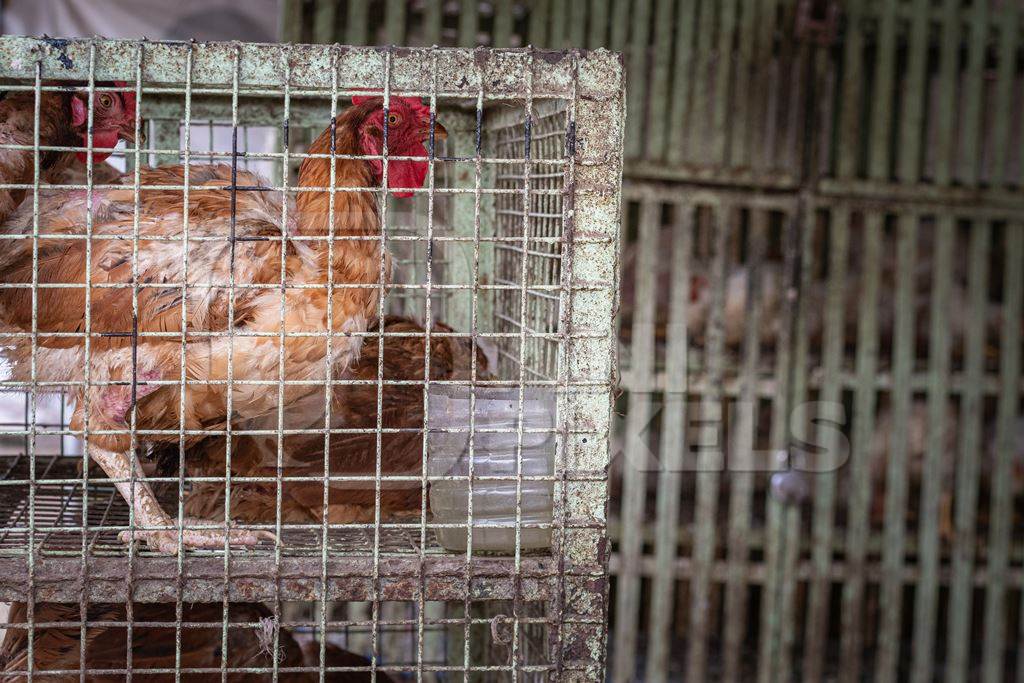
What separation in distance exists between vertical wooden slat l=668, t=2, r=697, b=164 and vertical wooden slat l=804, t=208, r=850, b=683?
2.13 feet

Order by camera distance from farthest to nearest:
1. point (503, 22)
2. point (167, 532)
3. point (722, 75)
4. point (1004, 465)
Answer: point (1004, 465) < point (722, 75) < point (503, 22) < point (167, 532)

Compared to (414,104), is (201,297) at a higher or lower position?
lower

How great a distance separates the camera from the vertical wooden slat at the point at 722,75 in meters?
3.88

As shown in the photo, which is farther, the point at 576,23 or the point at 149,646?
the point at 576,23

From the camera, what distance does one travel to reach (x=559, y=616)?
5.54 feet

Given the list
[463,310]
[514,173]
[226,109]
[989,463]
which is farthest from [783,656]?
[226,109]

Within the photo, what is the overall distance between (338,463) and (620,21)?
7.16 feet

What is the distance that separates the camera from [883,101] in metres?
→ 3.94

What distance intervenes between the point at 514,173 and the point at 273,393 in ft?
2.34

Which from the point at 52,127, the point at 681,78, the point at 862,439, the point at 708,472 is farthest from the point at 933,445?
the point at 52,127

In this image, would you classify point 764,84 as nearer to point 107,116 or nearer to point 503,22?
point 503,22

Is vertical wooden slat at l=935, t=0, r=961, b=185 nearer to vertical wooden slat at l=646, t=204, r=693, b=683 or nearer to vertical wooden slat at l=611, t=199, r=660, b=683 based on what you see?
vertical wooden slat at l=646, t=204, r=693, b=683

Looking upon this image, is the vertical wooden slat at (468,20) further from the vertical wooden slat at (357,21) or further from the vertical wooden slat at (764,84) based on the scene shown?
the vertical wooden slat at (764,84)

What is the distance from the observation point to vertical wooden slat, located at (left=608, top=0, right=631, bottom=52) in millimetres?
3848
